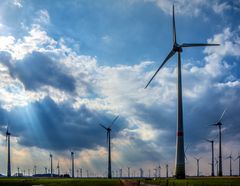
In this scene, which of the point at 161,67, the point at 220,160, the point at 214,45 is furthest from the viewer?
the point at 220,160

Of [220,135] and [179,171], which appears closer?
[179,171]

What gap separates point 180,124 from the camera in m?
116

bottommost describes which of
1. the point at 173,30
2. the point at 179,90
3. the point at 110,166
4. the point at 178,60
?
the point at 110,166

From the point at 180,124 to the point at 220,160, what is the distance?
70.8m

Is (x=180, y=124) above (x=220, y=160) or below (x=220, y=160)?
above

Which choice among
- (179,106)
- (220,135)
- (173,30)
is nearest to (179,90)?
(179,106)

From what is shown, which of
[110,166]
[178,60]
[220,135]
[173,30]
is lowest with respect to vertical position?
[110,166]

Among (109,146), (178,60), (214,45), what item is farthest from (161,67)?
(109,146)

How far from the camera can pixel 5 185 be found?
120 meters

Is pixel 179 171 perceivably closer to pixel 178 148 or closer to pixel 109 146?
pixel 178 148

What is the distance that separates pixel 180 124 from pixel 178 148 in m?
6.56

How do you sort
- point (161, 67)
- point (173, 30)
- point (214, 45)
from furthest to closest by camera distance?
point (173, 30), point (161, 67), point (214, 45)

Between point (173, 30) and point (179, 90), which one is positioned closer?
point (179, 90)

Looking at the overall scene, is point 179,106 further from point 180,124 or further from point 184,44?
point 184,44
